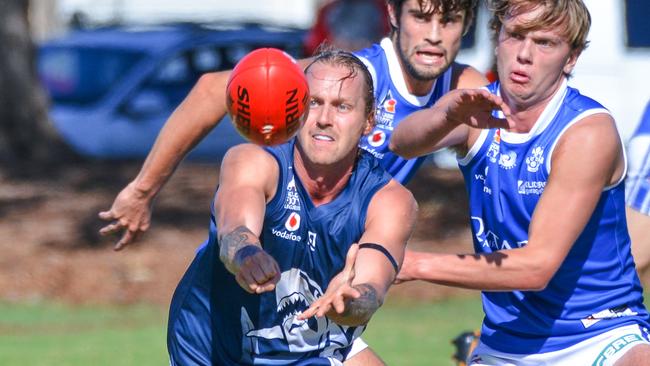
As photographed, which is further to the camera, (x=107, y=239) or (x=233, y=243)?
(x=107, y=239)

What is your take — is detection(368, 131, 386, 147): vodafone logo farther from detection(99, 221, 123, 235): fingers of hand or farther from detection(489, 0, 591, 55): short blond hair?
detection(99, 221, 123, 235): fingers of hand

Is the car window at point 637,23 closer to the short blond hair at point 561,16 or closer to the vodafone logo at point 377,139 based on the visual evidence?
the vodafone logo at point 377,139

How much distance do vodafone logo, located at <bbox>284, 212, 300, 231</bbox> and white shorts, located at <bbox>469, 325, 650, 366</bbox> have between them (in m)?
1.03

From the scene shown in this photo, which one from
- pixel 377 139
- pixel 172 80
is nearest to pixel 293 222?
pixel 377 139

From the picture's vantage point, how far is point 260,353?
Result: 490 cm

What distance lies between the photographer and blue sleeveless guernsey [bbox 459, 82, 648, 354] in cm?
493

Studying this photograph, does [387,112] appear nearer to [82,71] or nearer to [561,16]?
[561,16]

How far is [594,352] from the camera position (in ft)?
16.3

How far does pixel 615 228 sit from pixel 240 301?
4.76 feet

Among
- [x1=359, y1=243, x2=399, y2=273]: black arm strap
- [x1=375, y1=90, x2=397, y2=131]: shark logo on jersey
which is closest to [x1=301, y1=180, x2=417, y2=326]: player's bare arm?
[x1=359, y1=243, x2=399, y2=273]: black arm strap

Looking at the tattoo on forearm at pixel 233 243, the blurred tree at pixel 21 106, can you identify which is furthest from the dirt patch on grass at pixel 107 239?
the tattoo on forearm at pixel 233 243

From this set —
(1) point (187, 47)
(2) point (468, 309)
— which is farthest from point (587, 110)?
(1) point (187, 47)

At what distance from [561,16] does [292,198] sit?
3.97 ft

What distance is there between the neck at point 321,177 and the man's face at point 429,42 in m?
1.16
